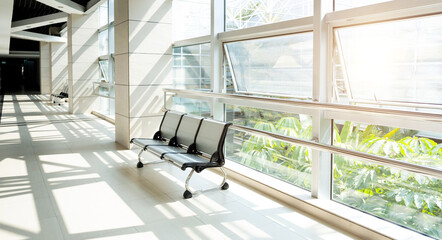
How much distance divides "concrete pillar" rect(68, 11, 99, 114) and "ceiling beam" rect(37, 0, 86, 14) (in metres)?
0.77

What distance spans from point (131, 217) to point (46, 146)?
4.48 meters

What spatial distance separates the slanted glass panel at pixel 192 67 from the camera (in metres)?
6.32

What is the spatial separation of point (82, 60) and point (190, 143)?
10073mm

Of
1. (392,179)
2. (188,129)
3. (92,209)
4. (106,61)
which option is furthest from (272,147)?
(106,61)

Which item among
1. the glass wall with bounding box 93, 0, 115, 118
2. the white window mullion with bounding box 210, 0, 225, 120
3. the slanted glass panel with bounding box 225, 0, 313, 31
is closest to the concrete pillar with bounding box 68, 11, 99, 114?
the glass wall with bounding box 93, 0, 115, 118

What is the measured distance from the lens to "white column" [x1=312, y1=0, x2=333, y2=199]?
373 centimetres

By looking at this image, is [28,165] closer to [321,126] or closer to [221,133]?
[221,133]

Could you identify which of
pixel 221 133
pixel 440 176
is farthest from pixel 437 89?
pixel 221 133

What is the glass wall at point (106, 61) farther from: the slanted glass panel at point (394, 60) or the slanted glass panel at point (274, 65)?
the slanted glass panel at point (394, 60)

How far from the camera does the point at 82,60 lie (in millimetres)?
13648

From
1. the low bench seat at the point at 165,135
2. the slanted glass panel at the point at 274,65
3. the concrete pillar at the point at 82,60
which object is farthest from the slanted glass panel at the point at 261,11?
the concrete pillar at the point at 82,60

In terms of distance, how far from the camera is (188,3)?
696cm

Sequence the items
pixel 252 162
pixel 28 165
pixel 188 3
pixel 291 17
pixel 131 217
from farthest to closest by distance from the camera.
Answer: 1. pixel 188 3
2. pixel 28 165
3. pixel 252 162
4. pixel 291 17
5. pixel 131 217

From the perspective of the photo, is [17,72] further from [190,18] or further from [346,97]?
[346,97]
